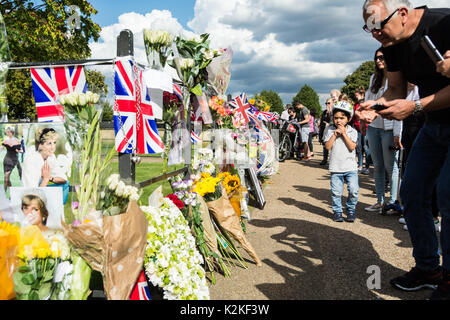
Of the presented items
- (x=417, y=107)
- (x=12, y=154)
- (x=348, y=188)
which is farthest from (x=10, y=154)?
(x=348, y=188)

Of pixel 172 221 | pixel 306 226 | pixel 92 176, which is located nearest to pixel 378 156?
pixel 306 226

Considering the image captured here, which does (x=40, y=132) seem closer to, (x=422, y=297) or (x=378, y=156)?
(x=422, y=297)

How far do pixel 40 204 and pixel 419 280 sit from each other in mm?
2753

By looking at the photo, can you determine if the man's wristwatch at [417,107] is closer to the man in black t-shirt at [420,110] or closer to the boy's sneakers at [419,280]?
the man in black t-shirt at [420,110]

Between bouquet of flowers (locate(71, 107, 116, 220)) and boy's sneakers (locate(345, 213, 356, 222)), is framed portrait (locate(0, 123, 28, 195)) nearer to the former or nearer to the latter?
bouquet of flowers (locate(71, 107, 116, 220))

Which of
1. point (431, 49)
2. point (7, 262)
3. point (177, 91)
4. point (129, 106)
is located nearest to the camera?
point (7, 262)

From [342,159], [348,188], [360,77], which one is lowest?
[348,188]

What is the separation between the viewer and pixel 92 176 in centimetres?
189

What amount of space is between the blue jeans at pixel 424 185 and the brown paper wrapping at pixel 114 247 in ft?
6.74

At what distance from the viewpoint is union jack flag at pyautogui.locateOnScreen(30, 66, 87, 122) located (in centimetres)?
236

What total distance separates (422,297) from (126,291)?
222 cm

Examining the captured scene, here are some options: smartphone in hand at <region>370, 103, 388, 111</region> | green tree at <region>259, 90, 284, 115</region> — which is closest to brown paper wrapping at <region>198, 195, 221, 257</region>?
smartphone in hand at <region>370, 103, 388, 111</region>

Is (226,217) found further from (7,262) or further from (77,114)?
(7,262)

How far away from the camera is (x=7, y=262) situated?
1.67 metres
